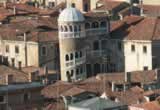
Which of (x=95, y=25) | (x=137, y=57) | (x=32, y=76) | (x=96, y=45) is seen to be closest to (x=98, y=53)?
(x=96, y=45)

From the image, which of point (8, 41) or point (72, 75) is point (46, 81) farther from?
point (8, 41)

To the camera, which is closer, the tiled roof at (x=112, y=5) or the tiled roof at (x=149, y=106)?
the tiled roof at (x=149, y=106)

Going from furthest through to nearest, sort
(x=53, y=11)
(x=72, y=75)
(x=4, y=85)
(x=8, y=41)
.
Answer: (x=53, y=11), (x=8, y=41), (x=72, y=75), (x=4, y=85)

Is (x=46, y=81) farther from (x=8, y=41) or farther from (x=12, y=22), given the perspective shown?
(x=12, y=22)

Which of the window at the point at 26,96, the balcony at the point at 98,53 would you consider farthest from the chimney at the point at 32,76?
the balcony at the point at 98,53

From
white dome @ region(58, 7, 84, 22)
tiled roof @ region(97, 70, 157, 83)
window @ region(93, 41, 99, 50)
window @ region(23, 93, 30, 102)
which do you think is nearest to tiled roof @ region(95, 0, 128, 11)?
window @ region(93, 41, 99, 50)

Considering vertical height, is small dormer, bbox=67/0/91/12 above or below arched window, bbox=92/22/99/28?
below

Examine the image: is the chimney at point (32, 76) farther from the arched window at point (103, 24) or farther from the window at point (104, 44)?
the window at point (104, 44)

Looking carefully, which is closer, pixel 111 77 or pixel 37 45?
pixel 111 77

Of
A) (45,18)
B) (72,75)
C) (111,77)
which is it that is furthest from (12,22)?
(111,77)

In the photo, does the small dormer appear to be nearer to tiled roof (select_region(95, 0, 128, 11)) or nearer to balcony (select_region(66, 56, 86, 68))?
tiled roof (select_region(95, 0, 128, 11))

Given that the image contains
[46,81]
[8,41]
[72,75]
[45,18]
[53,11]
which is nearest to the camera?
[46,81]
